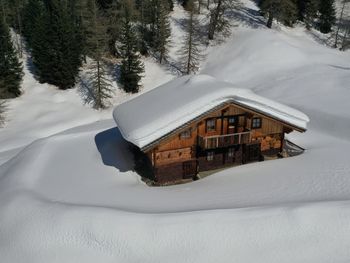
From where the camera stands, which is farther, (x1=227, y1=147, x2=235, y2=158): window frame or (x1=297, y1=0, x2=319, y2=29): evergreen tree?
(x1=297, y1=0, x2=319, y2=29): evergreen tree

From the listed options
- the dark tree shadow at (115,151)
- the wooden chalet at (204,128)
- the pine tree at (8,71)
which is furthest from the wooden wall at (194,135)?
the pine tree at (8,71)

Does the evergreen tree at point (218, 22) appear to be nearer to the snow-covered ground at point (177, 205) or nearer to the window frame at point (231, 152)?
the snow-covered ground at point (177, 205)

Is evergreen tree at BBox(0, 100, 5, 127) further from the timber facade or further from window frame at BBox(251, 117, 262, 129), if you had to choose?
window frame at BBox(251, 117, 262, 129)

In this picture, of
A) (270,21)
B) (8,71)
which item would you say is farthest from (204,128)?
(270,21)

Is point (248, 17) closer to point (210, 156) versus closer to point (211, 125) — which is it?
point (211, 125)

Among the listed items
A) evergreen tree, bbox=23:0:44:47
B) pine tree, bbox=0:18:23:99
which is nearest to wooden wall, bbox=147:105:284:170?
pine tree, bbox=0:18:23:99

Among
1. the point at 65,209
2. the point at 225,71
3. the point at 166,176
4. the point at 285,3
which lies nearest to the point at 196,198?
the point at 166,176
